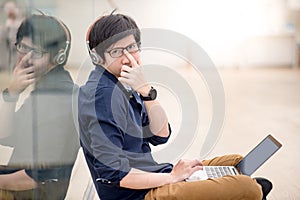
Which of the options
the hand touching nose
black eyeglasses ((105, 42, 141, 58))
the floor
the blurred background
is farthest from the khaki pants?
the floor

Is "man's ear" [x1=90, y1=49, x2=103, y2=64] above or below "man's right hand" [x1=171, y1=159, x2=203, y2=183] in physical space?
above

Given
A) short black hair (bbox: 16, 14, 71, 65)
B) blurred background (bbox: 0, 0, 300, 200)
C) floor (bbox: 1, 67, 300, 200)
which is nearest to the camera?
short black hair (bbox: 16, 14, 71, 65)

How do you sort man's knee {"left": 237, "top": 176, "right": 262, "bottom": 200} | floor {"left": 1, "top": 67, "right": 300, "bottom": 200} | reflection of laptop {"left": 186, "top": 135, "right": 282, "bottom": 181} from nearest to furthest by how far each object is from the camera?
man's knee {"left": 237, "top": 176, "right": 262, "bottom": 200}
reflection of laptop {"left": 186, "top": 135, "right": 282, "bottom": 181}
floor {"left": 1, "top": 67, "right": 300, "bottom": 200}

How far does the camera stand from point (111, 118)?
121 cm

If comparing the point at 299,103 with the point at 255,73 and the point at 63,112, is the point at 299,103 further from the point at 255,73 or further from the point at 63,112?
the point at 63,112

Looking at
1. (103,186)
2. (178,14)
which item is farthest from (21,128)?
(178,14)

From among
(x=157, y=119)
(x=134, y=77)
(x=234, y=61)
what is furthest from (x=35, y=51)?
(x=234, y=61)

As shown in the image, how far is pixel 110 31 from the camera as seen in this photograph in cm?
129

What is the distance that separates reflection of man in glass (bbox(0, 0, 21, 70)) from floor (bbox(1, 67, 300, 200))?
2.44 feet

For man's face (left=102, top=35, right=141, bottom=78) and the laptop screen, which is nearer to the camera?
man's face (left=102, top=35, right=141, bottom=78)

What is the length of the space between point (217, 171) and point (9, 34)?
719 millimetres

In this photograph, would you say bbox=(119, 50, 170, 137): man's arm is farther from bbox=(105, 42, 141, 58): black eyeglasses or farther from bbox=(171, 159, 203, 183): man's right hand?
bbox=(171, 159, 203, 183): man's right hand

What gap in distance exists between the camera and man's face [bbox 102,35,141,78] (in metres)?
1.30

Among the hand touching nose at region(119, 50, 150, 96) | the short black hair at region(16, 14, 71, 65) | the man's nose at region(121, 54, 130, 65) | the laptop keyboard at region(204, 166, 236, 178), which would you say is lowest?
the laptop keyboard at region(204, 166, 236, 178)
